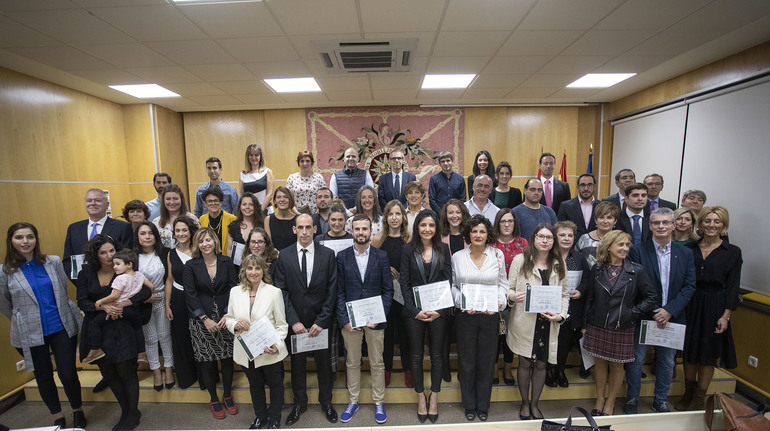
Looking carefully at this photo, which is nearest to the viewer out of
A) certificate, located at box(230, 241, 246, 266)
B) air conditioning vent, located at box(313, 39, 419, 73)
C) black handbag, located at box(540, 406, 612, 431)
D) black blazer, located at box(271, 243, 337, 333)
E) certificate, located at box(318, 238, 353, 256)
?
black handbag, located at box(540, 406, 612, 431)

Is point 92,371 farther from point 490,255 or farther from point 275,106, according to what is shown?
point 275,106

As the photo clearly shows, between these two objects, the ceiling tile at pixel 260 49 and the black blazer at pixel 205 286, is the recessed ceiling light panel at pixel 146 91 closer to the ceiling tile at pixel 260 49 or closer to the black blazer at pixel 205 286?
the ceiling tile at pixel 260 49

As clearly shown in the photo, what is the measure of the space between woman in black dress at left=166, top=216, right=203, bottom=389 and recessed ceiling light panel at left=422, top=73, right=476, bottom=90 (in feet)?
12.5

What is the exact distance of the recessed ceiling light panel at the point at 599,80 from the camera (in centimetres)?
500

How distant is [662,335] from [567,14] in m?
2.93

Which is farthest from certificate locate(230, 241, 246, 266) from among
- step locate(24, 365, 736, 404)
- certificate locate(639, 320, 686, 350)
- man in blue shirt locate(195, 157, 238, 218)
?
certificate locate(639, 320, 686, 350)

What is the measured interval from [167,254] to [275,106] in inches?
171

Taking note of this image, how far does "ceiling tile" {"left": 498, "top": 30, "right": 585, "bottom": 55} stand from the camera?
346 cm

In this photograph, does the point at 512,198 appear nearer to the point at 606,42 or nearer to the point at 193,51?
the point at 606,42

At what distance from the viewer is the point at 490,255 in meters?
2.72

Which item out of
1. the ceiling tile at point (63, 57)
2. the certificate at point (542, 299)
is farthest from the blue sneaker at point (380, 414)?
the ceiling tile at point (63, 57)

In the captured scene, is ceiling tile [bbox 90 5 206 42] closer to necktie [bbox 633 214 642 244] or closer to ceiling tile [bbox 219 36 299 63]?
ceiling tile [bbox 219 36 299 63]

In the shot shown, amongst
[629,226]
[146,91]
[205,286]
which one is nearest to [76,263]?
[205,286]

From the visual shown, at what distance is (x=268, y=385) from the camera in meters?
2.77
